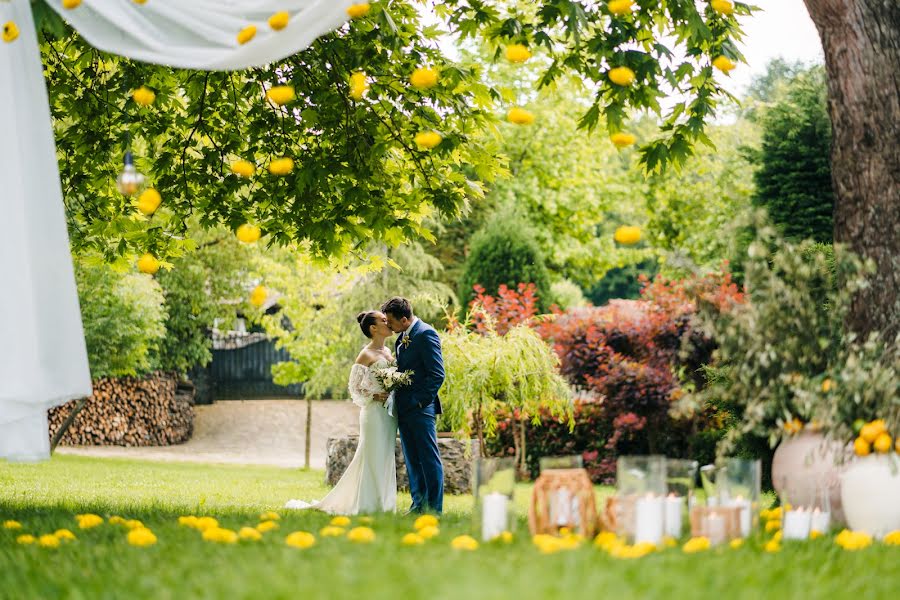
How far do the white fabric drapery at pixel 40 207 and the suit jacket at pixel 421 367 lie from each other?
3.39 meters

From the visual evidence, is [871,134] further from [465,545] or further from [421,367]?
[421,367]

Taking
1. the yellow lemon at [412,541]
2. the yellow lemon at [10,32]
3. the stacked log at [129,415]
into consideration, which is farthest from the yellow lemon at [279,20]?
the stacked log at [129,415]

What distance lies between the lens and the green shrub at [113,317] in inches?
641

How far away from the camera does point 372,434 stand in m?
8.69

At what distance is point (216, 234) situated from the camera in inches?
853

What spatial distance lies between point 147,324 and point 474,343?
24.3 ft

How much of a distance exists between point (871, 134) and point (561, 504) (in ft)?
10.1

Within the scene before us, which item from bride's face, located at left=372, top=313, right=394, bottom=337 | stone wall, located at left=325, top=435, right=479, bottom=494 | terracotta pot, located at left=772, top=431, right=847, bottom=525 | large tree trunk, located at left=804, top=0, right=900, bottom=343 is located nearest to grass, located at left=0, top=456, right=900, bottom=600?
terracotta pot, located at left=772, top=431, right=847, bottom=525

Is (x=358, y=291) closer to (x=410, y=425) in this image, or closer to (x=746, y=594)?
(x=410, y=425)

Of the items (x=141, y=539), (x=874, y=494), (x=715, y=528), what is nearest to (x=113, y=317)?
(x=141, y=539)

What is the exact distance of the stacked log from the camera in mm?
21359

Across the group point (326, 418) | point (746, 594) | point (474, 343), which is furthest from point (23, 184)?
point (326, 418)

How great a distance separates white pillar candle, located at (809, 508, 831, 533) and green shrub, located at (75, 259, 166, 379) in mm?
13160

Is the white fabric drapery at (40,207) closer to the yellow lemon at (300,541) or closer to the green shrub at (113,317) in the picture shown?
the yellow lemon at (300,541)
